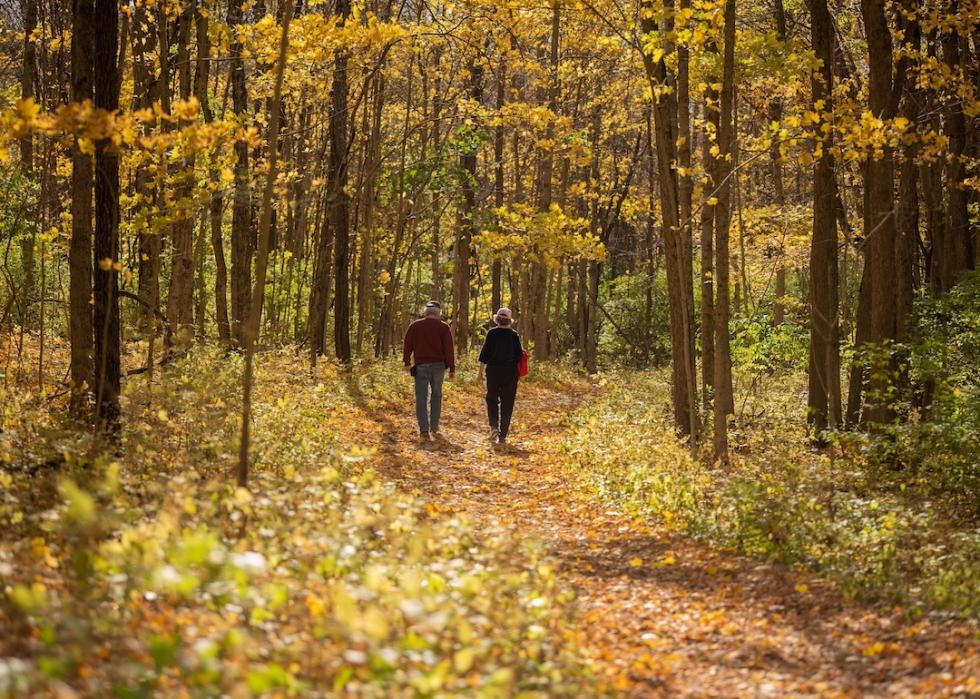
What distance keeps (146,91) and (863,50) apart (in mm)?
11310

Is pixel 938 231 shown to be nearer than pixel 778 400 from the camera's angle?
Yes

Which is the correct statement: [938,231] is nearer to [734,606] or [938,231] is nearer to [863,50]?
[863,50]

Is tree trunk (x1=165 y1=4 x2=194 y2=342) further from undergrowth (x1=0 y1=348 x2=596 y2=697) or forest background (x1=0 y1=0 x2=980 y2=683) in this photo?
undergrowth (x1=0 y1=348 x2=596 y2=697)

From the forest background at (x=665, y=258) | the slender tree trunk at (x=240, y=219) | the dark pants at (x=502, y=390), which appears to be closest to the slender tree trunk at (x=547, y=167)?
the forest background at (x=665, y=258)

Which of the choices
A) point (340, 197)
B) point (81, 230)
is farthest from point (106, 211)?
point (340, 197)

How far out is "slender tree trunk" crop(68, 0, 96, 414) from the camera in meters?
8.90

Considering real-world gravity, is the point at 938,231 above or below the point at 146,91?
below

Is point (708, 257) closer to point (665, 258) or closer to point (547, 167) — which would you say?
point (665, 258)

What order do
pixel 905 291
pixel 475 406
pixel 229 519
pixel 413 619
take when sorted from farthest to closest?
pixel 475 406, pixel 905 291, pixel 229 519, pixel 413 619

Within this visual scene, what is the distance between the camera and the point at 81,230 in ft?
30.9

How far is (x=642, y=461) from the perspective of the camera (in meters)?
11.6

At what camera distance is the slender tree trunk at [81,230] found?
8898mm

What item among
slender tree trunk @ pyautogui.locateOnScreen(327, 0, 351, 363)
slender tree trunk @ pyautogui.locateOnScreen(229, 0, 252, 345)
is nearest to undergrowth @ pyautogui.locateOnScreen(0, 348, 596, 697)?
slender tree trunk @ pyautogui.locateOnScreen(229, 0, 252, 345)

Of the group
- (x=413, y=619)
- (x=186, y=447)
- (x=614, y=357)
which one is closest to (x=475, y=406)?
(x=186, y=447)
